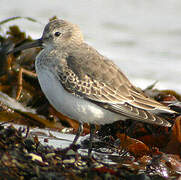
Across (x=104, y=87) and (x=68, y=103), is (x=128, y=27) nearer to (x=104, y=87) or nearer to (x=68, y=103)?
(x=104, y=87)

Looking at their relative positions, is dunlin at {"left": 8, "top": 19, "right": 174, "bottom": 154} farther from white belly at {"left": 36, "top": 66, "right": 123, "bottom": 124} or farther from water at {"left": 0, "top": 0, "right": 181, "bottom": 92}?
water at {"left": 0, "top": 0, "right": 181, "bottom": 92}

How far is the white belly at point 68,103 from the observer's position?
11.7 ft

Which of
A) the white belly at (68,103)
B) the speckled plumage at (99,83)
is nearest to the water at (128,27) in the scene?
the speckled plumage at (99,83)

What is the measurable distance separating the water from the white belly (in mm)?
4118

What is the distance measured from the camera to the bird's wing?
11.9ft

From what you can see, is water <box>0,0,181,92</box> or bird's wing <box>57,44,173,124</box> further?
water <box>0,0,181,92</box>

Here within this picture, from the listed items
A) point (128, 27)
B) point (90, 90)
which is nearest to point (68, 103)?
point (90, 90)

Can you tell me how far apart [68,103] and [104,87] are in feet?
1.26

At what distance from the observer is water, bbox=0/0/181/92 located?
8.44 metres

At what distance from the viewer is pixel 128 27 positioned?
32.8 feet

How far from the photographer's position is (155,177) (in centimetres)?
280

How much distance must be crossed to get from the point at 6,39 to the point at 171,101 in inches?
82.6

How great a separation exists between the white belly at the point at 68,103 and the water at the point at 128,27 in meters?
4.12

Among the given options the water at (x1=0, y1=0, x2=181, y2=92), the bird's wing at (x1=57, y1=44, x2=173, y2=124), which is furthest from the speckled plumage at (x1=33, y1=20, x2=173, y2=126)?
the water at (x1=0, y1=0, x2=181, y2=92)
